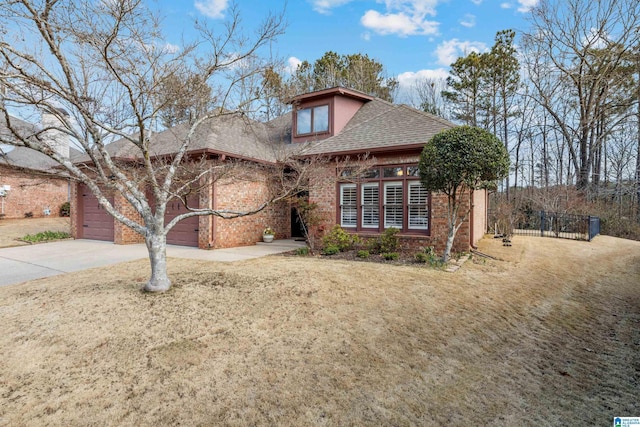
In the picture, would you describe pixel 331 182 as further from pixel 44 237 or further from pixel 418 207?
pixel 44 237

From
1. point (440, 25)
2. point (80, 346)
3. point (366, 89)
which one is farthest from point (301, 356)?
point (366, 89)

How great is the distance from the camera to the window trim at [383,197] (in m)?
9.33

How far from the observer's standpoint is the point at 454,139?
23.9 feet

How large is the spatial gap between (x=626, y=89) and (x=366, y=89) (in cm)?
1394

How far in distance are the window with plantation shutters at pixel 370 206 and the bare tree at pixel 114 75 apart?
16.7 feet

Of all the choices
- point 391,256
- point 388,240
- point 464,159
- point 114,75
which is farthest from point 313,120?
point 114,75

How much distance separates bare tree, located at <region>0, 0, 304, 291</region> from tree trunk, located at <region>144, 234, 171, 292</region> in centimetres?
2

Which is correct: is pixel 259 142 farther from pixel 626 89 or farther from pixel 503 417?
Answer: pixel 626 89

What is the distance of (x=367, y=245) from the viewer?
9414 mm

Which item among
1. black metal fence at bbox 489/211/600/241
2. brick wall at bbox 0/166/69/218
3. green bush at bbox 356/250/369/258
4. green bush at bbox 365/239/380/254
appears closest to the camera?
green bush at bbox 356/250/369/258

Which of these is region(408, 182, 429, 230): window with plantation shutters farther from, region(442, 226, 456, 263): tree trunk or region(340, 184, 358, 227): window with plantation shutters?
region(340, 184, 358, 227): window with plantation shutters

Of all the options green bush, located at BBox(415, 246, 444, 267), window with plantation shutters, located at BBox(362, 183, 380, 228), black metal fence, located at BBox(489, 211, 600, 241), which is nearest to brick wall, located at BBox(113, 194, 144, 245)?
window with plantation shutters, located at BBox(362, 183, 380, 228)

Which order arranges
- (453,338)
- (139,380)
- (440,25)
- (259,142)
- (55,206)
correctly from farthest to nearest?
(55,206) → (440,25) → (259,142) → (453,338) → (139,380)

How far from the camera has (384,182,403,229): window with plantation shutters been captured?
9633 millimetres
